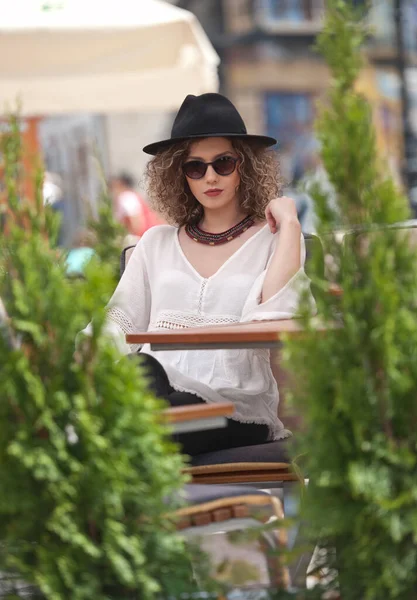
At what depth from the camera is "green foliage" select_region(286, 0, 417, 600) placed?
8.27 ft

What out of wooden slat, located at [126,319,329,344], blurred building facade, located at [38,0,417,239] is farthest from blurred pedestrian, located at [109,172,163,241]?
blurred building facade, located at [38,0,417,239]

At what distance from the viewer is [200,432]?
13.2 feet

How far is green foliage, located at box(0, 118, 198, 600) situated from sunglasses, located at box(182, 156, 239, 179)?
188 cm

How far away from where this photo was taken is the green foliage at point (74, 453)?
2496mm

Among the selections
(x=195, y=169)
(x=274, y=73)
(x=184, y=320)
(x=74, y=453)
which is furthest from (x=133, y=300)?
(x=274, y=73)

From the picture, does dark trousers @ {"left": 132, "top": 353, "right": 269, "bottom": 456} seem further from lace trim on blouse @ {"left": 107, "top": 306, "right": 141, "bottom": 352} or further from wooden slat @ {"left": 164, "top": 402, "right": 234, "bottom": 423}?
wooden slat @ {"left": 164, "top": 402, "right": 234, "bottom": 423}

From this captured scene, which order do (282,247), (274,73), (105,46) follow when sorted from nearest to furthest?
1. (282,247)
2. (105,46)
3. (274,73)

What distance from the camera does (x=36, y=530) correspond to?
8.36 feet

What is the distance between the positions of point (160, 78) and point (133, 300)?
3.50 metres

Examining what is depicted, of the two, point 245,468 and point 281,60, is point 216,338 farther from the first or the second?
point 281,60

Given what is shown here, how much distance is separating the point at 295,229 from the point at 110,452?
1.91m

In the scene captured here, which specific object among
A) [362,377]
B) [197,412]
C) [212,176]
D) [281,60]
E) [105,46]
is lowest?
[281,60]

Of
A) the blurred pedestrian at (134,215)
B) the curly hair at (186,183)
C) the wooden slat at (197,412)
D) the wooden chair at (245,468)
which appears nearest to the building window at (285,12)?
the blurred pedestrian at (134,215)

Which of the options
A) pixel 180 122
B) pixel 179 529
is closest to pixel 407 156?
pixel 180 122
